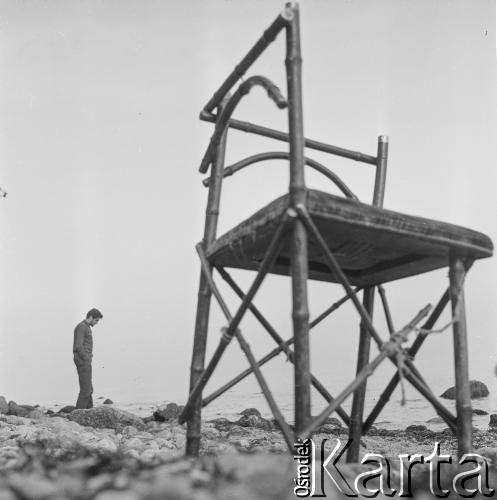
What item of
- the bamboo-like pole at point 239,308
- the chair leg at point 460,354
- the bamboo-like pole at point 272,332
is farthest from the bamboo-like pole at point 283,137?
the chair leg at point 460,354

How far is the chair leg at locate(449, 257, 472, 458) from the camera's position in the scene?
8.73ft

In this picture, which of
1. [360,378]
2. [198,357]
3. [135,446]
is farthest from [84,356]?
[360,378]

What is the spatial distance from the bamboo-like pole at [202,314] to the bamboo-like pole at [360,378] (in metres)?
1.02

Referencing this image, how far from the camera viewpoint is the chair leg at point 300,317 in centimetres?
217

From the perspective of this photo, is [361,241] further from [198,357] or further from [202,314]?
[198,357]

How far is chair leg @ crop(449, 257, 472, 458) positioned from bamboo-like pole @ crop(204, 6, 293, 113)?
1382 millimetres

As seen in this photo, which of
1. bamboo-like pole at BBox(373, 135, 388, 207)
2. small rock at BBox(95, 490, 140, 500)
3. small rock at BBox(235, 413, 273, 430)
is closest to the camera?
small rock at BBox(95, 490, 140, 500)

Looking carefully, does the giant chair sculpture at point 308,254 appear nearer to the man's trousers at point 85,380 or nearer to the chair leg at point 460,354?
the chair leg at point 460,354

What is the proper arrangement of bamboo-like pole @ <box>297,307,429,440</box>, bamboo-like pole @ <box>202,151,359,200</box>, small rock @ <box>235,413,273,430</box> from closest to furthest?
1. bamboo-like pole @ <box>297,307,429,440</box>
2. bamboo-like pole @ <box>202,151,359,200</box>
3. small rock @ <box>235,413,273,430</box>

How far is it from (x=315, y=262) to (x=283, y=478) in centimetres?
170

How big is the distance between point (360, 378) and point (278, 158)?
173cm

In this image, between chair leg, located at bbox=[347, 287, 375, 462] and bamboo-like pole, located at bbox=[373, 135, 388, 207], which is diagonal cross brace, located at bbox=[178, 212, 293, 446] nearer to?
chair leg, located at bbox=[347, 287, 375, 462]

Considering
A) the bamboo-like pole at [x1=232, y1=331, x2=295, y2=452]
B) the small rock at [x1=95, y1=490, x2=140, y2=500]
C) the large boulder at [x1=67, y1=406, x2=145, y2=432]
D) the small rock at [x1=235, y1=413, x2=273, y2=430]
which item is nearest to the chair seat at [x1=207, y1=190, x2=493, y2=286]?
the bamboo-like pole at [x1=232, y1=331, x2=295, y2=452]

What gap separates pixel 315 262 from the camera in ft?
10.3
